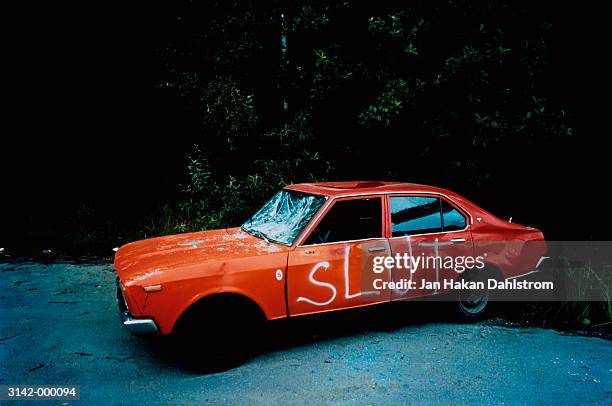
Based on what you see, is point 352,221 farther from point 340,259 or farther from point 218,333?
point 218,333

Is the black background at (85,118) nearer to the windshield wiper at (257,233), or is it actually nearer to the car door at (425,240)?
the windshield wiper at (257,233)

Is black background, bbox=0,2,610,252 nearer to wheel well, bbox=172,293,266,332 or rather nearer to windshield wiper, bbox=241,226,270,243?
windshield wiper, bbox=241,226,270,243

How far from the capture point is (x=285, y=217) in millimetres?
4613

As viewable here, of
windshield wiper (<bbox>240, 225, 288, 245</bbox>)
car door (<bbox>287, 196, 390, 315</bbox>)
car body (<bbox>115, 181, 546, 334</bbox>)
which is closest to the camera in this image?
car body (<bbox>115, 181, 546, 334</bbox>)

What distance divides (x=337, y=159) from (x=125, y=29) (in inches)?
223

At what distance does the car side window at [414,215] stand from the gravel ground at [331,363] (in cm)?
110

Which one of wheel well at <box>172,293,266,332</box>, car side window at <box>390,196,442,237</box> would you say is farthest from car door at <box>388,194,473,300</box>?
wheel well at <box>172,293,266,332</box>

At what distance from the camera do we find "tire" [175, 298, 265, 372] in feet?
12.3

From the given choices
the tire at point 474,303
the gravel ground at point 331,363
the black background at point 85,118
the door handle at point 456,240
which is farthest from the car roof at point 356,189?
the black background at point 85,118

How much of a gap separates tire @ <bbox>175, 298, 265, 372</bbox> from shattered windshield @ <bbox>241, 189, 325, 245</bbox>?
738 millimetres

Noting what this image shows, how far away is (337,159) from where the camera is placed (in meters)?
7.86

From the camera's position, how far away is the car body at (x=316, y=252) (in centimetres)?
366

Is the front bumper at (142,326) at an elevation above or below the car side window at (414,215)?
below

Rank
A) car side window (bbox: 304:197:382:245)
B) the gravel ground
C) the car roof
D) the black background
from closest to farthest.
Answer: the gravel ground < car side window (bbox: 304:197:382:245) < the car roof < the black background
